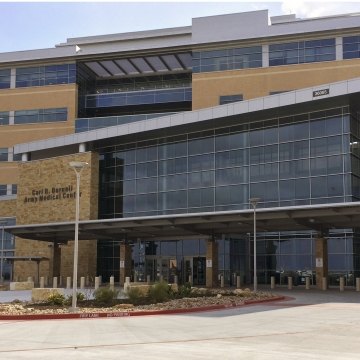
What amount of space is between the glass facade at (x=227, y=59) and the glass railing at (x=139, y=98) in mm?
4236

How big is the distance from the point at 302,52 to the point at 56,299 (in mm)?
37024

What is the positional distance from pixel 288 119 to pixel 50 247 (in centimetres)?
2465

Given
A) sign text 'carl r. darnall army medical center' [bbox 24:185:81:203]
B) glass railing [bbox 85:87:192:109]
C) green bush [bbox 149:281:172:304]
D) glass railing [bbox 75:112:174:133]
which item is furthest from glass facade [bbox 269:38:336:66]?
green bush [bbox 149:281:172:304]

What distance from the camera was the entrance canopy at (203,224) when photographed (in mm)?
35125

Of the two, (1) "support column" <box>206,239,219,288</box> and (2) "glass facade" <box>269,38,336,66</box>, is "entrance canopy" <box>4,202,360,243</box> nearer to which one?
(1) "support column" <box>206,239,219,288</box>

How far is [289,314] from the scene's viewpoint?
21422mm

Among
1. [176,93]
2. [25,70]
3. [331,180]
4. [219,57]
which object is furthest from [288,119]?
[25,70]

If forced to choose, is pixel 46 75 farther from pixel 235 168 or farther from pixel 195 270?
pixel 235 168

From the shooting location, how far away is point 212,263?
138 feet

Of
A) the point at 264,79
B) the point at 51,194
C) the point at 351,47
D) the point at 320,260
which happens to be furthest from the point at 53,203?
the point at 351,47

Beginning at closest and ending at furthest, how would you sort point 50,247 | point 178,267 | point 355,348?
1. point 355,348
2. point 178,267
3. point 50,247

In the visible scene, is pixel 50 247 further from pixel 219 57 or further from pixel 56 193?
pixel 219 57

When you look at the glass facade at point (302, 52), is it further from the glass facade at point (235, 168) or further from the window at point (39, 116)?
the window at point (39, 116)

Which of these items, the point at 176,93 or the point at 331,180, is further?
the point at 176,93
